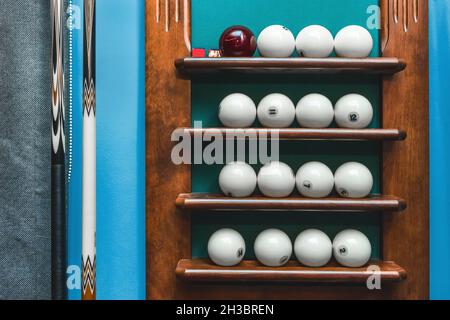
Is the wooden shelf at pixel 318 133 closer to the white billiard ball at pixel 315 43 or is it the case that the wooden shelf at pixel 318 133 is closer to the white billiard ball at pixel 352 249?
the white billiard ball at pixel 315 43

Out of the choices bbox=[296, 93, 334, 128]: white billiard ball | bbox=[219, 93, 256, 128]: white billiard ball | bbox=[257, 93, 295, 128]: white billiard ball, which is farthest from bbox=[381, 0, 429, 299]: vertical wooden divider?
bbox=[219, 93, 256, 128]: white billiard ball

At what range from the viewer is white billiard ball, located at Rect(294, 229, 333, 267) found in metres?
2.07

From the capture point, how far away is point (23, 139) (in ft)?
7.20

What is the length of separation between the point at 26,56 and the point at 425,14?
2.18 meters

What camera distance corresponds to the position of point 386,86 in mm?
2256

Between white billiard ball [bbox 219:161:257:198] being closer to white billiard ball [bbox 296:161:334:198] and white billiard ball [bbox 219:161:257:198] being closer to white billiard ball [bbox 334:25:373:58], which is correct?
white billiard ball [bbox 296:161:334:198]

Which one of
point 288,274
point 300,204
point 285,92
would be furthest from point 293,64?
point 288,274

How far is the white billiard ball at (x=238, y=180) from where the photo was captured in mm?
2076

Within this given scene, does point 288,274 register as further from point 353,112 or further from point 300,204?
point 353,112

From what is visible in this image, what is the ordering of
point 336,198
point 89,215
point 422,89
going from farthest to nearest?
point 422,89, point 336,198, point 89,215

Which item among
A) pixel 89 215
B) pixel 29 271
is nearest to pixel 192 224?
pixel 89 215

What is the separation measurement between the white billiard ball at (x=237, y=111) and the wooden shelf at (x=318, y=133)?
4 centimetres

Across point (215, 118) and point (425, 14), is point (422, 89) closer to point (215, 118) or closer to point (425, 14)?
point (425, 14)
